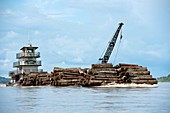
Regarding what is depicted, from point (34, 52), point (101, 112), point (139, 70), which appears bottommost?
point (101, 112)

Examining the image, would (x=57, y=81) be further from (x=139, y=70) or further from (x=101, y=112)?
(x=101, y=112)

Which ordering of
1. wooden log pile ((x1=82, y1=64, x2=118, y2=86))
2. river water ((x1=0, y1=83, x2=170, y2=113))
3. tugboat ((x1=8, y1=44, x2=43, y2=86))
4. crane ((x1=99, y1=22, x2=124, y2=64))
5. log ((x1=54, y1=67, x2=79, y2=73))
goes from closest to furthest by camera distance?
river water ((x1=0, y1=83, x2=170, y2=113)), wooden log pile ((x1=82, y1=64, x2=118, y2=86)), log ((x1=54, y1=67, x2=79, y2=73)), tugboat ((x1=8, y1=44, x2=43, y2=86)), crane ((x1=99, y1=22, x2=124, y2=64))

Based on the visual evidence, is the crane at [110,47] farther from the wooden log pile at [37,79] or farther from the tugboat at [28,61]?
the wooden log pile at [37,79]

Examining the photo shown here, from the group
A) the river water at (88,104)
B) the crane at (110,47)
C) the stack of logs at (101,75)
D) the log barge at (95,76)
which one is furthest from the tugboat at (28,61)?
the river water at (88,104)

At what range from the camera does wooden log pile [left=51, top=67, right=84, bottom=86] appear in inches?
2035

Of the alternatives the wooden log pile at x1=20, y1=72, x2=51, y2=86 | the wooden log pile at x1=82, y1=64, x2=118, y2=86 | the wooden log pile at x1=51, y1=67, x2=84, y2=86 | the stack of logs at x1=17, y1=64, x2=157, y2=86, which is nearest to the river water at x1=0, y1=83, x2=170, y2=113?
the wooden log pile at x1=82, y1=64, x2=118, y2=86

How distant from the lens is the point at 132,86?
45250mm

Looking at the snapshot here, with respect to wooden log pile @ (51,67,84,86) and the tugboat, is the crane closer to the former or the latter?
the tugboat

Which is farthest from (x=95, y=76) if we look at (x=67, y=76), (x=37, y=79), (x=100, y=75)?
(x=37, y=79)

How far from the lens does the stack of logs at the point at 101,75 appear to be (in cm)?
4600

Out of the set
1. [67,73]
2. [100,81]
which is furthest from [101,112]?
[67,73]

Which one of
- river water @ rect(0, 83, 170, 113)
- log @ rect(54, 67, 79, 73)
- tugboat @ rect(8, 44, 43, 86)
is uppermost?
tugboat @ rect(8, 44, 43, 86)

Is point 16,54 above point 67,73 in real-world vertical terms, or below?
above

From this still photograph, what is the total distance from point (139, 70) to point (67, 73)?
424 inches
